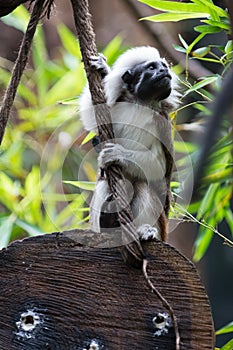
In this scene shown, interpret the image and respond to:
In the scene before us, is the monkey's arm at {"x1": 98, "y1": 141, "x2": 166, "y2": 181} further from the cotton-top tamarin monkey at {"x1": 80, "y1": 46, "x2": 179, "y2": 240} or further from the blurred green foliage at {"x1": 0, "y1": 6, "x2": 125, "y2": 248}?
the blurred green foliage at {"x1": 0, "y1": 6, "x2": 125, "y2": 248}

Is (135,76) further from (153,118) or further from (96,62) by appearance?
(96,62)

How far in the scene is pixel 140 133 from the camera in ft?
5.85

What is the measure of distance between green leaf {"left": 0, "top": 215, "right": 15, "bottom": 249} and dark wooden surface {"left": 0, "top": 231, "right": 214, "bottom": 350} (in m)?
1.14

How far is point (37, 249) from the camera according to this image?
4.24 ft

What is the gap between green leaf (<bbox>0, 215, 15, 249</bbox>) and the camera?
2494mm

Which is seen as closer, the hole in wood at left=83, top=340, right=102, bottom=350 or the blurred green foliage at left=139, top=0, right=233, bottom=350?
the hole in wood at left=83, top=340, right=102, bottom=350

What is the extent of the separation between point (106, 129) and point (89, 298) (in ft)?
1.06

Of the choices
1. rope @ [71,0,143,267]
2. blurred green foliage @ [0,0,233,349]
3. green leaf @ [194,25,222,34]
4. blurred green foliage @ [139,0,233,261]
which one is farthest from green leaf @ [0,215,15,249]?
rope @ [71,0,143,267]

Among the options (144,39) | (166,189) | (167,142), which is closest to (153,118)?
(167,142)

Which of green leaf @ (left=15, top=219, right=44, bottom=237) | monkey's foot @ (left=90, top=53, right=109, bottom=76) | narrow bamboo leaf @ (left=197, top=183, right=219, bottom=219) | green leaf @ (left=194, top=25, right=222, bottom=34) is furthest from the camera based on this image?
green leaf @ (left=15, top=219, right=44, bottom=237)

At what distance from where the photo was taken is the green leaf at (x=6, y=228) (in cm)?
249

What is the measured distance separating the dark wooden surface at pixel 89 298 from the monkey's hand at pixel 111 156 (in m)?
0.17

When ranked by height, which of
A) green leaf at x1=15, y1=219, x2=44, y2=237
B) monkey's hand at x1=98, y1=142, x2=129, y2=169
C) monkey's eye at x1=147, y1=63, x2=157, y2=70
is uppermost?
monkey's eye at x1=147, y1=63, x2=157, y2=70

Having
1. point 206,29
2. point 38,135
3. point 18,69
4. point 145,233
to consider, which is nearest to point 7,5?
point 18,69
